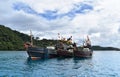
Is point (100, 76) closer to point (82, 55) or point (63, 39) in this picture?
point (82, 55)

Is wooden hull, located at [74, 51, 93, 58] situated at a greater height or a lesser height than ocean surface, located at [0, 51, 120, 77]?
greater

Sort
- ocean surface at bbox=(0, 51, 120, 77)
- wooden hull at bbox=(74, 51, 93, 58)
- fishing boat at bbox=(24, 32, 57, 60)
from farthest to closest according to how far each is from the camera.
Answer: wooden hull at bbox=(74, 51, 93, 58) → fishing boat at bbox=(24, 32, 57, 60) → ocean surface at bbox=(0, 51, 120, 77)

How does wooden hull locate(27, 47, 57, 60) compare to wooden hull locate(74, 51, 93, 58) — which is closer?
wooden hull locate(27, 47, 57, 60)

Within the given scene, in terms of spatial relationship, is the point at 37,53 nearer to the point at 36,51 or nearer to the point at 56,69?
the point at 36,51

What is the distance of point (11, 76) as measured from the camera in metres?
45.6

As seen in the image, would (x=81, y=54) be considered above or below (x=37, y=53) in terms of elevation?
below

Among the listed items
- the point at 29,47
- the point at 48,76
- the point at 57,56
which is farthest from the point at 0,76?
the point at 57,56

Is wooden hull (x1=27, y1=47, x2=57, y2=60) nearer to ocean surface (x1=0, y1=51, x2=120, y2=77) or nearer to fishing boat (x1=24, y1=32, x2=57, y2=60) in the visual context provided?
fishing boat (x1=24, y1=32, x2=57, y2=60)

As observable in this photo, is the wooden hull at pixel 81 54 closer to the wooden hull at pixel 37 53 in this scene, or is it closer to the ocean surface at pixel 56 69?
the wooden hull at pixel 37 53

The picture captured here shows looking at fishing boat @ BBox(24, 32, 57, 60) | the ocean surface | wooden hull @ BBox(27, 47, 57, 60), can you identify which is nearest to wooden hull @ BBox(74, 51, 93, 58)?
fishing boat @ BBox(24, 32, 57, 60)

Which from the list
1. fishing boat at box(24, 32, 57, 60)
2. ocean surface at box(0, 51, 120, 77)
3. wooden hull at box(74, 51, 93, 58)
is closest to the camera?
ocean surface at box(0, 51, 120, 77)

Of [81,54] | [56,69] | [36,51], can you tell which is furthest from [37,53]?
[56,69]

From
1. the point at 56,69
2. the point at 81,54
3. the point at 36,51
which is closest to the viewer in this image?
the point at 56,69

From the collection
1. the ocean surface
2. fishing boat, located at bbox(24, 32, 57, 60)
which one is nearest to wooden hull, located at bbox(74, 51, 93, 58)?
fishing boat, located at bbox(24, 32, 57, 60)
